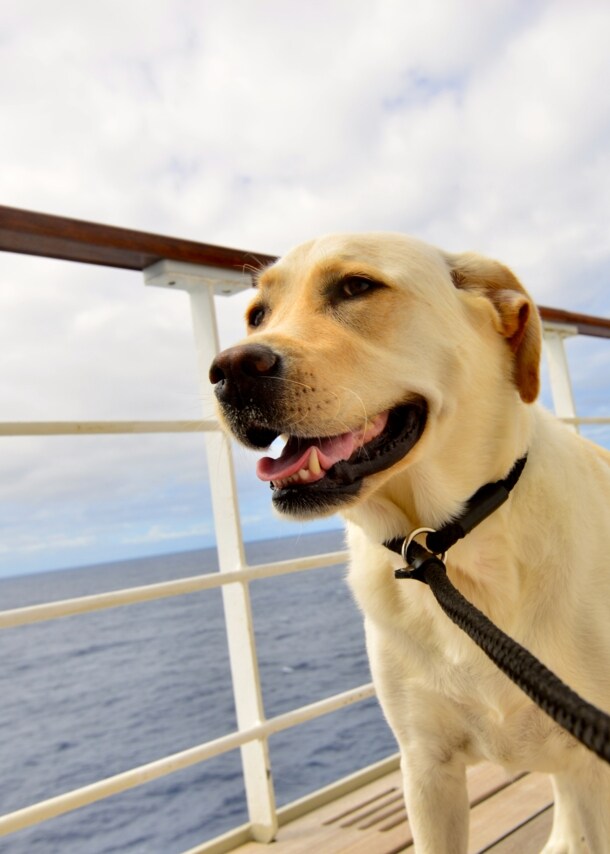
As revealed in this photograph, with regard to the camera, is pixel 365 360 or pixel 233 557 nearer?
pixel 365 360

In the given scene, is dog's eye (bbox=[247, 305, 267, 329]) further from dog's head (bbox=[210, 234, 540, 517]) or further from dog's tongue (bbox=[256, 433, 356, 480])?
dog's tongue (bbox=[256, 433, 356, 480])

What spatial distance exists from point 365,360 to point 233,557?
94 cm

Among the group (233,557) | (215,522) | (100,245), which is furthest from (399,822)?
(100,245)

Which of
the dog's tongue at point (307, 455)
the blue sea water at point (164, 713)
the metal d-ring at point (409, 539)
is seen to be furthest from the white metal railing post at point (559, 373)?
the blue sea water at point (164, 713)

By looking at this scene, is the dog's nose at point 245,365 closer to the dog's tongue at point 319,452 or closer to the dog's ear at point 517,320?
the dog's tongue at point 319,452

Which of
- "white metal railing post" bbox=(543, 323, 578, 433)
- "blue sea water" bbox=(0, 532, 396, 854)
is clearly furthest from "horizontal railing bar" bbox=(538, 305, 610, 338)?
"blue sea water" bbox=(0, 532, 396, 854)

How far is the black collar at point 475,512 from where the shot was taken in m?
1.25

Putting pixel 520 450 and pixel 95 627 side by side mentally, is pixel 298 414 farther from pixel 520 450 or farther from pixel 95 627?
pixel 95 627

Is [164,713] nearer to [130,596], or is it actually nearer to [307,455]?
[130,596]

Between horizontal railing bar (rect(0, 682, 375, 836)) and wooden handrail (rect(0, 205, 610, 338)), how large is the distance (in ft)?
3.61

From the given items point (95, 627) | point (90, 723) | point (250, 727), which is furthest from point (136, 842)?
point (95, 627)

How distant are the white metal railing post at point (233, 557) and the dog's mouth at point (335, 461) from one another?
2.44 ft

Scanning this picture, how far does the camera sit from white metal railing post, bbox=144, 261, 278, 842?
1.94 m

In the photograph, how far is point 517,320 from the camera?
133 centimetres
